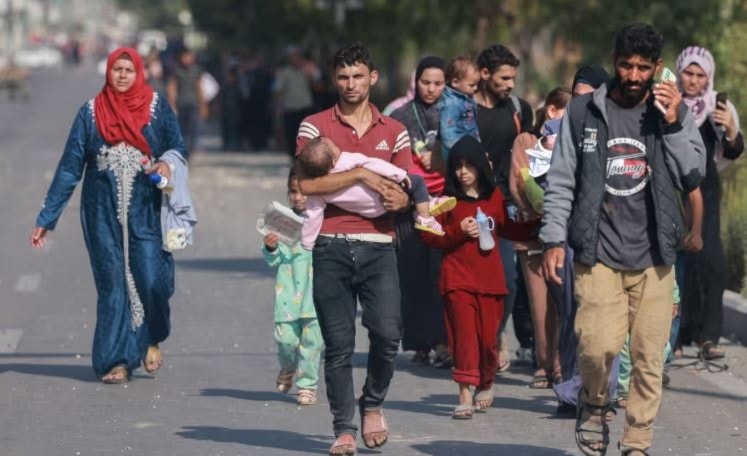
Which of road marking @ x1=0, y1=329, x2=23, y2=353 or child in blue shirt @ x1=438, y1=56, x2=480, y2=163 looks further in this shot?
road marking @ x1=0, y1=329, x2=23, y2=353

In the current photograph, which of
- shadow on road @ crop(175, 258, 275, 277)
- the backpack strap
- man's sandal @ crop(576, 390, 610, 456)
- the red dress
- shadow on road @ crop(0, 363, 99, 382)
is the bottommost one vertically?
shadow on road @ crop(175, 258, 275, 277)

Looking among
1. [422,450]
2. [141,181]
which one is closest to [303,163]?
[422,450]

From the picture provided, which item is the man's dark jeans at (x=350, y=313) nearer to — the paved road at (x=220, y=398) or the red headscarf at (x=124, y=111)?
the paved road at (x=220, y=398)

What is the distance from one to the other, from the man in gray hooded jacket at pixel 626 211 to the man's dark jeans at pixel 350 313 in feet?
2.90

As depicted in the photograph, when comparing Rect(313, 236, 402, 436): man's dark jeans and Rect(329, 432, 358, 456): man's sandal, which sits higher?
Rect(313, 236, 402, 436): man's dark jeans

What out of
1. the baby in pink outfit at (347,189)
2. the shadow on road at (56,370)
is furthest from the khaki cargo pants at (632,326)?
the shadow on road at (56,370)

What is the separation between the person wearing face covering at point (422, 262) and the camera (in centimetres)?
1084

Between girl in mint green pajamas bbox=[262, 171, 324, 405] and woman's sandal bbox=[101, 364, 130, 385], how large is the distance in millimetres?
996

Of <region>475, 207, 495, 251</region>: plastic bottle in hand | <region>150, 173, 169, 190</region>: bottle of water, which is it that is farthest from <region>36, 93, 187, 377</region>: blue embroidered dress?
<region>475, 207, 495, 251</region>: plastic bottle in hand

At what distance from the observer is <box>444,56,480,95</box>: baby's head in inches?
413

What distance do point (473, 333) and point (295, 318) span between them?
3.24ft

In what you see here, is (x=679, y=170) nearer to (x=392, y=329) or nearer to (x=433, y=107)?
(x=392, y=329)

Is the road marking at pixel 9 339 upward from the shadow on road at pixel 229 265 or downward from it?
upward

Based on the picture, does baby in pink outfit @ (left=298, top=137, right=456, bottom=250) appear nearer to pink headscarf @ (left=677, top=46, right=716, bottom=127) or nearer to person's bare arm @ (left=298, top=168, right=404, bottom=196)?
person's bare arm @ (left=298, top=168, right=404, bottom=196)
